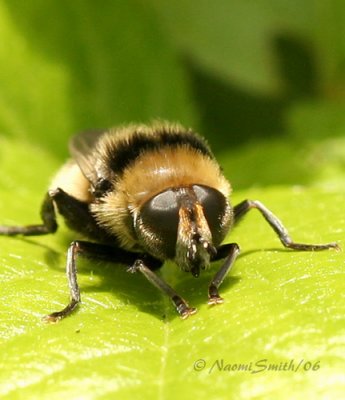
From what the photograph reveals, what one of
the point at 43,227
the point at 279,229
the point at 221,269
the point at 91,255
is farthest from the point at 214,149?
the point at 221,269

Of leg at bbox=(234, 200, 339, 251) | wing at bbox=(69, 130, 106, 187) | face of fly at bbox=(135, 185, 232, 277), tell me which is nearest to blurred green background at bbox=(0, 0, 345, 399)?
leg at bbox=(234, 200, 339, 251)

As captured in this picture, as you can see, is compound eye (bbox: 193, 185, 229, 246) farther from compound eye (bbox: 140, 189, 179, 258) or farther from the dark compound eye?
compound eye (bbox: 140, 189, 179, 258)

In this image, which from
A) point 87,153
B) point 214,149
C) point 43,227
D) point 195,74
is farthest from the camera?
point 195,74

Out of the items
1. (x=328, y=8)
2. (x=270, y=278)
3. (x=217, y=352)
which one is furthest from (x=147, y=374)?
A: (x=328, y=8)

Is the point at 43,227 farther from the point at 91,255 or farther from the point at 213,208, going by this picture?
the point at 213,208

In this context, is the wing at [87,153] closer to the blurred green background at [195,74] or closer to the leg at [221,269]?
the leg at [221,269]

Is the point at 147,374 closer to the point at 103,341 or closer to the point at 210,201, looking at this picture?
the point at 103,341

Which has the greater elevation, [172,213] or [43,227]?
[172,213]
